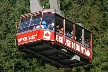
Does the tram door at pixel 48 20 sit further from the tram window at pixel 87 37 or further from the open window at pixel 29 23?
the tram window at pixel 87 37

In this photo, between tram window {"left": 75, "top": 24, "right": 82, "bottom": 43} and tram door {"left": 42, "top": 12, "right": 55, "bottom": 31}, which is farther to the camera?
tram window {"left": 75, "top": 24, "right": 82, "bottom": 43}

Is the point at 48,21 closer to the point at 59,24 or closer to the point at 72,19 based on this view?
the point at 59,24

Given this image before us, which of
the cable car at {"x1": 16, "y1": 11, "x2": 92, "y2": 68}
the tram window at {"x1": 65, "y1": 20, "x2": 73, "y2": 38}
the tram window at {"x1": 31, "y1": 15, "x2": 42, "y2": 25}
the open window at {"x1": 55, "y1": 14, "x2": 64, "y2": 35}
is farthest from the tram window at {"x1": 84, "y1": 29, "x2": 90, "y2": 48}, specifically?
the tram window at {"x1": 31, "y1": 15, "x2": 42, "y2": 25}

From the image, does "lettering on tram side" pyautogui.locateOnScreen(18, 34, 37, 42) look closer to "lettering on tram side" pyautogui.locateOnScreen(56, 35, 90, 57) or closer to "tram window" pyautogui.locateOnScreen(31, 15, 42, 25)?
"tram window" pyautogui.locateOnScreen(31, 15, 42, 25)

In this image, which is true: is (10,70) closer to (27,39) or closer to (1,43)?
(1,43)

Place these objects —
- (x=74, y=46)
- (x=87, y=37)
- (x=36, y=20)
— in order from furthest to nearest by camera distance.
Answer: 1. (x=87, y=37)
2. (x=74, y=46)
3. (x=36, y=20)

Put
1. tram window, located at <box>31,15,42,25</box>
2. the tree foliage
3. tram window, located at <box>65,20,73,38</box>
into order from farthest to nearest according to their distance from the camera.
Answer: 1. the tree foliage
2. tram window, located at <box>65,20,73,38</box>
3. tram window, located at <box>31,15,42,25</box>

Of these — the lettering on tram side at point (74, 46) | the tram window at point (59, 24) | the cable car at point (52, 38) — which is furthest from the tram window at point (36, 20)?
the lettering on tram side at point (74, 46)

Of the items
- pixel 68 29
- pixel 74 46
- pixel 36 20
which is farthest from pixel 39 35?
pixel 74 46
